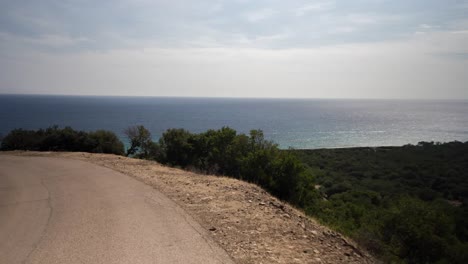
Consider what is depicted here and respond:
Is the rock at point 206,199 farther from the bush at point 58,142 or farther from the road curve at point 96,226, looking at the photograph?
the bush at point 58,142

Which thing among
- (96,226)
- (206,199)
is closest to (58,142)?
(206,199)

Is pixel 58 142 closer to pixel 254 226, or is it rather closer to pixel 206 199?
pixel 206 199

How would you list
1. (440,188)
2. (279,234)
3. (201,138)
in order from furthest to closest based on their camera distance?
1. (440,188)
2. (201,138)
3. (279,234)

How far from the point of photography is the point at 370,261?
6.87 meters

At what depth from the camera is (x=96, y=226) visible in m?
7.70

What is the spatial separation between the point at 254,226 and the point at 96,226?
13.4 feet

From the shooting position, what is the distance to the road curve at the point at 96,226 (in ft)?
20.0

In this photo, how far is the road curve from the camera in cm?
609

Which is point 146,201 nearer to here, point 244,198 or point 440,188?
point 244,198

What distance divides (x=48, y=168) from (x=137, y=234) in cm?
1226

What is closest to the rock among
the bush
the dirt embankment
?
the dirt embankment

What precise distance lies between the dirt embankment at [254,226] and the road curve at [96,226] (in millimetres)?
492

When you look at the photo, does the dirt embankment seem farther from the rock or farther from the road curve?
the road curve

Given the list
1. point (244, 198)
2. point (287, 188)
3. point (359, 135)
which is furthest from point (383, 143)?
point (244, 198)
